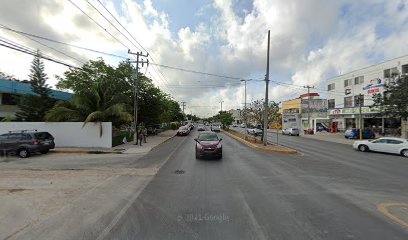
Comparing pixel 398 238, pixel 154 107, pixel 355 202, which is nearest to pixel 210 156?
pixel 355 202

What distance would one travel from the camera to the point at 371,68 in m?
41.2

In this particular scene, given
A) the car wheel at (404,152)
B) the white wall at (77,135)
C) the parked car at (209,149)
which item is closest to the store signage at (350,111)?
the car wheel at (404,152)

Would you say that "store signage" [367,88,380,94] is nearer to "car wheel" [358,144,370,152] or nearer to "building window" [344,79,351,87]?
"building window" [344,79,351,87]

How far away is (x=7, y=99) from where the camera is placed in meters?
37.8

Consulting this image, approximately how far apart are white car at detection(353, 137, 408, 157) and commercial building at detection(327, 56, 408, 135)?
39.9 ft

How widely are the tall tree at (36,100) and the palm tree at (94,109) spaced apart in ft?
45.2

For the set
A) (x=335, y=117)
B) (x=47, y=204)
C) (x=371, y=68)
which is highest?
(x=371, y=68)

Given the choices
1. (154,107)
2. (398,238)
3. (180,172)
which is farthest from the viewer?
(154,107)

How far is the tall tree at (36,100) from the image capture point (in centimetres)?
3325

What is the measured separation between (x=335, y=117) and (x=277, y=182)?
46207 mm

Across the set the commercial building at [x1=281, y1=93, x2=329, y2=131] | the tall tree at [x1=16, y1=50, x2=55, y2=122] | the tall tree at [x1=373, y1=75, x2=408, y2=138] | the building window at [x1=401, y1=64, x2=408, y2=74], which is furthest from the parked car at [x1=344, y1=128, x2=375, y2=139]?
the tall tree at [x1=16, y1=50, x2=55, y2=122]

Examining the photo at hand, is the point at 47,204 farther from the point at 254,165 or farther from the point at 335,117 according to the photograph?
the point at 335,117

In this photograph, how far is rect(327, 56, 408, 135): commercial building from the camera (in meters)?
37.0

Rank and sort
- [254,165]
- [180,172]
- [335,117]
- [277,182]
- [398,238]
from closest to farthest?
1. [398,238]
2. [277,182]
3. [180,172]
4. [254,165]
5. [335,117]
